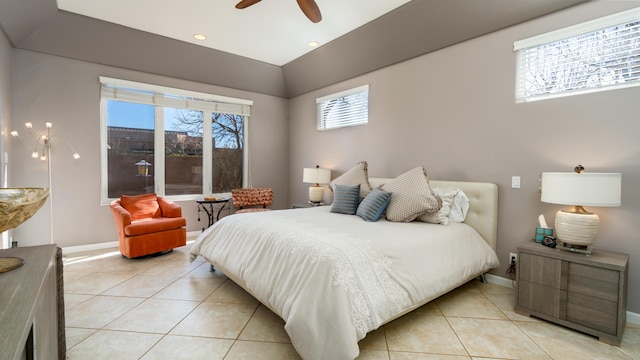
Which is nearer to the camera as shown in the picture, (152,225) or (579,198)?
(579,198)

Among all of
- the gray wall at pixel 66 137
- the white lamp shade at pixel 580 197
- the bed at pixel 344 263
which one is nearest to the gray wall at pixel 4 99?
the gray wall at pixel 66 137

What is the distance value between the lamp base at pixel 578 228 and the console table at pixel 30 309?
10.0ft

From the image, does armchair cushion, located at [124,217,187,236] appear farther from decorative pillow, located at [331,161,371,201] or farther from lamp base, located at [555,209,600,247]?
lamp base, located at [555,209,600,247]

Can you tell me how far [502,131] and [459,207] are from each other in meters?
0.90

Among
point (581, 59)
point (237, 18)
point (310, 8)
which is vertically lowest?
point (581, 59)

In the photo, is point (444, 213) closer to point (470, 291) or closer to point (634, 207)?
point (470, 291)

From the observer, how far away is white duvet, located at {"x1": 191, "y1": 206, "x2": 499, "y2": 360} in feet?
5.44

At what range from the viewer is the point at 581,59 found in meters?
2.53

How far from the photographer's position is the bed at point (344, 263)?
5.46ft

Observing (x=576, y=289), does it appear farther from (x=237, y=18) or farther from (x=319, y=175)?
(x=237, y=18)

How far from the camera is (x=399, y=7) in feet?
10.6

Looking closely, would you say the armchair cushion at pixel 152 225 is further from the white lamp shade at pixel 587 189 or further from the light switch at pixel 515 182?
the white lamp shade at pixel 587 189

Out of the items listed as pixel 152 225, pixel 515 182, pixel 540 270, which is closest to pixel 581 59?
pixel 515 182

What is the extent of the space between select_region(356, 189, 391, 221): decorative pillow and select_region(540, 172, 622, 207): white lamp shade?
1.37 meters
